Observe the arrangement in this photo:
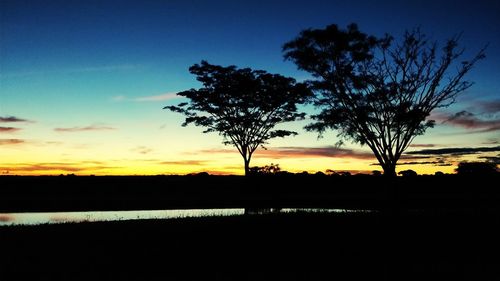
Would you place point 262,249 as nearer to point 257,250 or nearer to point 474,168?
point 257,250

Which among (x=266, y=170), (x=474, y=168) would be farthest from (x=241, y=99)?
(x=474, y=168)

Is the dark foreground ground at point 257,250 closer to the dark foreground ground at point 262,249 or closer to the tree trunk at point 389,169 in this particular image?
the dark foreground ground at point 262,249

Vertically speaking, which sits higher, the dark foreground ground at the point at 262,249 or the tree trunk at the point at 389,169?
the tree trunk at the point at 389,169

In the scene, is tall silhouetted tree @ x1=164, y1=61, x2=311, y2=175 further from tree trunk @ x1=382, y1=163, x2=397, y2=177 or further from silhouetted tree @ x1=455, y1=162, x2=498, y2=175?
silhouetted tree @ x1=455, y1=162, x2=498, y2=175

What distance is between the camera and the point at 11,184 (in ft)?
182

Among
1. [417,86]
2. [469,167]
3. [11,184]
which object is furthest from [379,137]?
[469,167]

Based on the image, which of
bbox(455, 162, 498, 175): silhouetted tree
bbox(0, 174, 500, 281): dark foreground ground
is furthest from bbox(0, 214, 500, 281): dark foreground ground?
bbox(455, 162, 498, 175): silhouetted tree

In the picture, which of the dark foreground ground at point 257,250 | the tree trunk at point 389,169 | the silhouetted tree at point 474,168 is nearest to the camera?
the dark foreground ground at point 257,250

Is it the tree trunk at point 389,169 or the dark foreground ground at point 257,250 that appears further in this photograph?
the tree trunk at point 389,169

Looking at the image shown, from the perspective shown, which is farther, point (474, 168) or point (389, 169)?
point (474, 168)

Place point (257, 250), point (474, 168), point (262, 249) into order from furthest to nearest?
1. point (474, 168)
2. point (262, 249)
3. point (257, 250)

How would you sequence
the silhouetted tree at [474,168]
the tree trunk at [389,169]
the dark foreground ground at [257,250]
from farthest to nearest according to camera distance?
the silhouetted tree at [474,168] < the tree trunk at [389,169] < the dark foreground ground at [257,250]

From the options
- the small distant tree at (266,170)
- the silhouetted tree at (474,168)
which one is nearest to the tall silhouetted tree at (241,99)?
the small distant tree at (266,170)

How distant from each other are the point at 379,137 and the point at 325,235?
54.1ft
